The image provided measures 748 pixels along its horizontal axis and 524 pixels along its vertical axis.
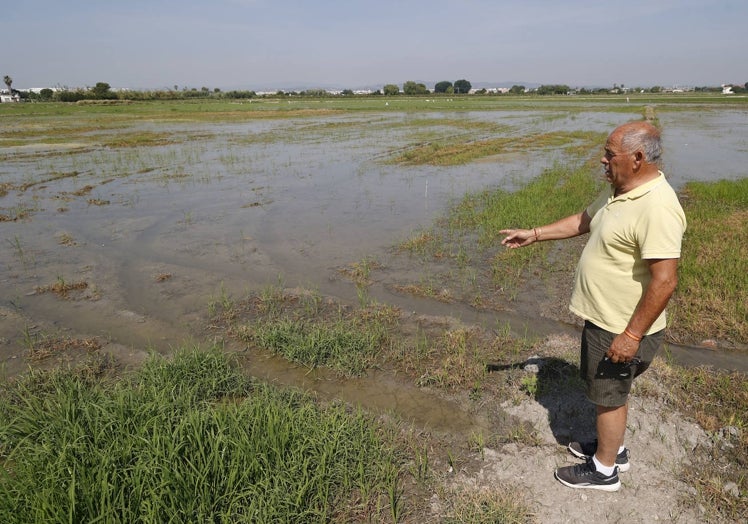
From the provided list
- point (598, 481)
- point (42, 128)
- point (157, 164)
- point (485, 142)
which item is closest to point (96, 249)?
point (598, 481)

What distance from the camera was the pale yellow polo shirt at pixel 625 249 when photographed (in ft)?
6.55

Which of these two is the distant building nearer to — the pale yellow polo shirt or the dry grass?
the dry grass

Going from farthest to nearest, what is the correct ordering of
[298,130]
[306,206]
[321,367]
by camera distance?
[298,130] → [306,206] → [321,367]

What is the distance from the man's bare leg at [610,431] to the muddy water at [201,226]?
3.50ft

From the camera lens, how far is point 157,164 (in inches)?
607

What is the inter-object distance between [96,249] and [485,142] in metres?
17.2

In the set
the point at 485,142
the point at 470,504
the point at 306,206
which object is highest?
the point at 485,142

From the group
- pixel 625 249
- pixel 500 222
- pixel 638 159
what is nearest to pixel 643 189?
pixel 638 159

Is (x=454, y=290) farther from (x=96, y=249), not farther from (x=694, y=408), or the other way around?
(x=96, y=249)

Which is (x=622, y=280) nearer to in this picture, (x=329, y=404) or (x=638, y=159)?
(x=638, y=159)

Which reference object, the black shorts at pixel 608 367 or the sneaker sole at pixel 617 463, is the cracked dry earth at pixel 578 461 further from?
the black shorts at pixel 608 367

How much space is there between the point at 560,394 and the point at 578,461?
69 cm

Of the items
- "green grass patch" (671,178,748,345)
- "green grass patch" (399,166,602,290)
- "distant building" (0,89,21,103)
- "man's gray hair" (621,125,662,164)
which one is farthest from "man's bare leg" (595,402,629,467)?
"distant building" (0,89,21,103)

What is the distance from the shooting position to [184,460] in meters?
2.58
